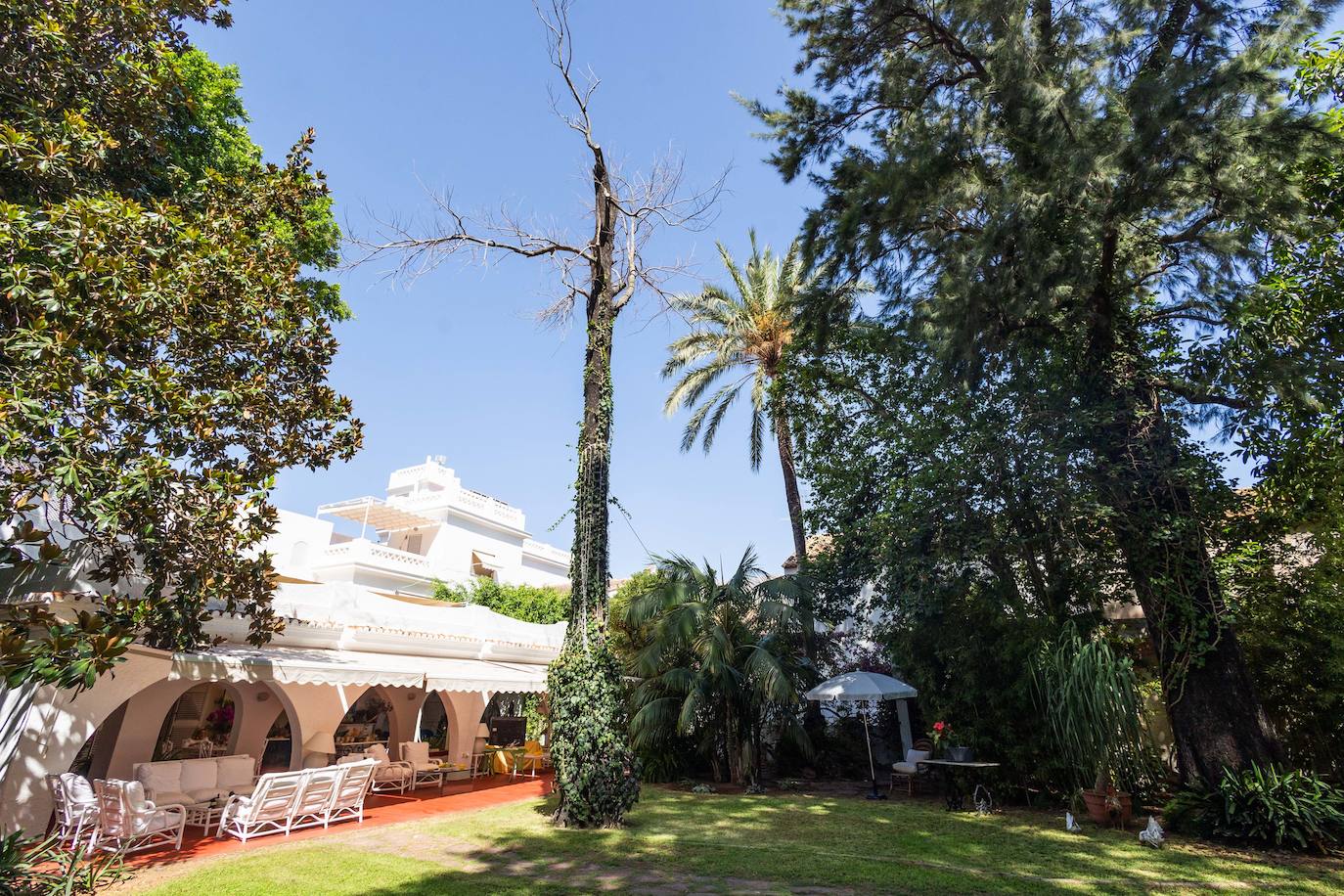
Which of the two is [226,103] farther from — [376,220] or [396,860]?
[396,860]

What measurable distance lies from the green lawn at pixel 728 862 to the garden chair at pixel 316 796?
0.65 m

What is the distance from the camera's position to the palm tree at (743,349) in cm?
2331

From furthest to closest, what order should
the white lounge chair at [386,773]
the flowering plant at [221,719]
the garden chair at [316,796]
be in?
1. the flowering plant at [221,719]
2. the white lounge chair at [386,773]
3. the garden chair at [316,796]

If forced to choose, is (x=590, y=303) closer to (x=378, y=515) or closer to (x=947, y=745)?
(x=947, y=745)

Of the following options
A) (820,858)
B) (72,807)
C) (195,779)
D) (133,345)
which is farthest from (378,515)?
(820,858)

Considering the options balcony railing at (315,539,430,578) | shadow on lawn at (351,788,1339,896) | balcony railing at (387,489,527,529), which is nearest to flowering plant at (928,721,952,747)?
shadow on lawn at (351,788,1339,896)

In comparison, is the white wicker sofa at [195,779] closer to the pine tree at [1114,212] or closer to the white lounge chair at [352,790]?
the white lounge chair at [352,790]

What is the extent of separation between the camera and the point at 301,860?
8555 millimetres

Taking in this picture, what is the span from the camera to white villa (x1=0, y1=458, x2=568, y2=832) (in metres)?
8.63

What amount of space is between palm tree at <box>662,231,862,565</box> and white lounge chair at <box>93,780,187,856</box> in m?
17.6

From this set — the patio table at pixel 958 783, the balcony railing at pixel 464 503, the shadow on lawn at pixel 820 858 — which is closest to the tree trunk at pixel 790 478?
the patio table at pixel 958 783

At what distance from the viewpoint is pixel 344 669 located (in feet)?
36.2

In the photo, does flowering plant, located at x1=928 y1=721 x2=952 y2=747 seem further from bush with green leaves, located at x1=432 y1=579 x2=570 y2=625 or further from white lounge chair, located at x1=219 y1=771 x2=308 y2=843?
bush with green leaves, located at x1=432 y1=579 x2=570 y2=625

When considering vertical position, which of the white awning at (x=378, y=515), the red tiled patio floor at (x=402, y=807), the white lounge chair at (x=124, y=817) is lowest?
the red tiled patio floor at (x=402, y=807)
